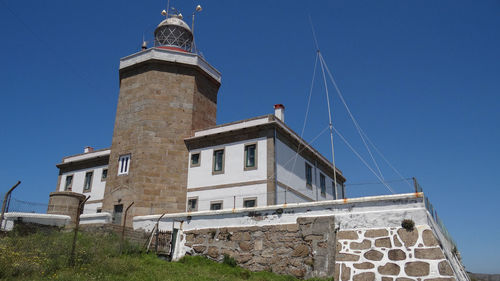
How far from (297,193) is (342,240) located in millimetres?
10069

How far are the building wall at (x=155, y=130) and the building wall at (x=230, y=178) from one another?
3.39ft

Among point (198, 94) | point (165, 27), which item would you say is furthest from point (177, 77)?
point (165, 27)

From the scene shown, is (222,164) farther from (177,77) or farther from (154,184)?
(177,77)

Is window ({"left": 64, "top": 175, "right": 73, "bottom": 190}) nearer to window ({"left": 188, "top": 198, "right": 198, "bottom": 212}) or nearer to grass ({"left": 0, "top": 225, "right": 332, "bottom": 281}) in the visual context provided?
window ({"left": 188, "top": 198, "right": 198, "bottom": 212})

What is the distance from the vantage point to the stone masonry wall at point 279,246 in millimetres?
13529

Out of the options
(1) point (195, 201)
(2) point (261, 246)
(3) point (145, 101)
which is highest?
Answer: (3) point (145, 101)

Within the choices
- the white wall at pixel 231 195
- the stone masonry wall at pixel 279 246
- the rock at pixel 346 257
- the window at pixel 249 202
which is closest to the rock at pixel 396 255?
the rock at pixel 346 257

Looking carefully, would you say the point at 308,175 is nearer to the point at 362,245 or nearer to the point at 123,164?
the point at 123,164

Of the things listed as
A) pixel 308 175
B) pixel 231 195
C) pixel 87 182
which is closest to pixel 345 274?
pixel 231 195

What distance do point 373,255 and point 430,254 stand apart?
166cm

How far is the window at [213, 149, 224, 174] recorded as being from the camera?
22938 millimetres

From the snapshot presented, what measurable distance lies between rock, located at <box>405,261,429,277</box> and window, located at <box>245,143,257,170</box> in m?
11.3

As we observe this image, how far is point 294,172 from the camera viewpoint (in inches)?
926

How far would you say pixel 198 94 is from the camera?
25.8 m
